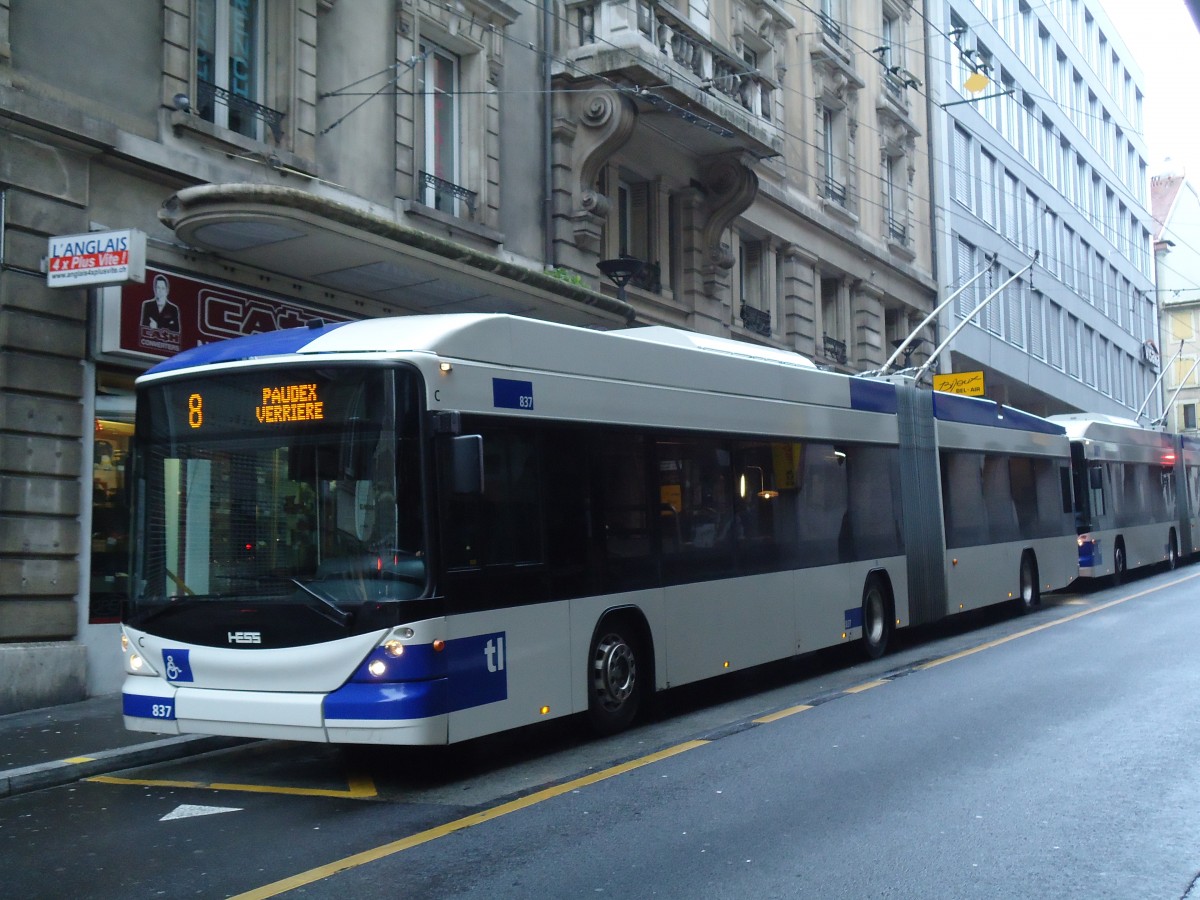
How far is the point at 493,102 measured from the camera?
1767cm

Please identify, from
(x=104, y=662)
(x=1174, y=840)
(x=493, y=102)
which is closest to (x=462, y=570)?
(x=1174, y=840)

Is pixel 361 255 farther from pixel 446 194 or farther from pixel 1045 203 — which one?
pixel 1045 203

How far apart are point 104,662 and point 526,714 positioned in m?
5.66

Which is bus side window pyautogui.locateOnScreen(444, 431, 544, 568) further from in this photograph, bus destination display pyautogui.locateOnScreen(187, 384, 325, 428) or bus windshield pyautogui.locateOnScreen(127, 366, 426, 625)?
bus destination display pyautogui.locateOnScreen(187, 384, 325, 428)

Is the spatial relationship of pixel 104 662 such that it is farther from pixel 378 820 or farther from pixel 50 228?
pixel 378 820

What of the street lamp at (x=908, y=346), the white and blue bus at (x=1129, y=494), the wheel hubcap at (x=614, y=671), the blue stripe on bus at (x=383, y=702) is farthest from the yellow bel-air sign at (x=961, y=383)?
the blue stripe on bus at (x=383, y=702)

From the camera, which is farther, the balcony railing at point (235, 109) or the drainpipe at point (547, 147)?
the drainpipe at point (547, 147)

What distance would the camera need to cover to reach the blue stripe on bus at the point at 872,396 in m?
14.2

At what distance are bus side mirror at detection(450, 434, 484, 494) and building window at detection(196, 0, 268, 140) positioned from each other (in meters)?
7.48

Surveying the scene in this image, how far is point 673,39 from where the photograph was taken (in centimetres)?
1939

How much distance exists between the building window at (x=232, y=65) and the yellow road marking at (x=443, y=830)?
28.2ft

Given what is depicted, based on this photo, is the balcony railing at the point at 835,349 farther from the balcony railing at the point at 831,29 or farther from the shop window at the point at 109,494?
the shop window at the point at 109,494

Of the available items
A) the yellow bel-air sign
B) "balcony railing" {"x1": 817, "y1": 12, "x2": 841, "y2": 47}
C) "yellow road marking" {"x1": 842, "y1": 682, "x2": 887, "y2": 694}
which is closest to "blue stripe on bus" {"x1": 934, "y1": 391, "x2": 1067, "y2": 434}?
"yellow road marking" {"x1": 842, "y1": 682, "x2": 887, "y2": 694}

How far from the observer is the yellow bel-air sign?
101 ft
